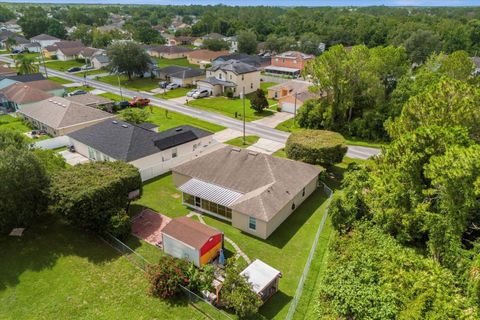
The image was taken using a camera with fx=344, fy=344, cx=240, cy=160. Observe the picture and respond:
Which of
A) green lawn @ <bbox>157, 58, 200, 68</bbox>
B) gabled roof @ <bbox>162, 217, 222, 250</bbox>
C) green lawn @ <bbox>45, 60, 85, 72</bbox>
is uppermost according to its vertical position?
gabled roof @ <bbox>162, 217, 222, 250</bbox>

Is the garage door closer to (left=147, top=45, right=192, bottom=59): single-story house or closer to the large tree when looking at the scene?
the large tree

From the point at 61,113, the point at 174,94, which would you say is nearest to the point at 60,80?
the point at 174,94

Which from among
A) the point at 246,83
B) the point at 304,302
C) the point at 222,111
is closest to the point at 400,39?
the point at 246,83

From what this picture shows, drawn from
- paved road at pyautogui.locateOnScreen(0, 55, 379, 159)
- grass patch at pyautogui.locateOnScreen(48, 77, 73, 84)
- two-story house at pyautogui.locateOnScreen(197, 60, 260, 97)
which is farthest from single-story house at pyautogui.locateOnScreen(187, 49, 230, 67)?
grass patch at pyautogui.locateOnScreen(48, 77, 73, 84)

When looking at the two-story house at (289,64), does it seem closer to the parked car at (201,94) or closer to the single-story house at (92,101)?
the parked car at (201,94)

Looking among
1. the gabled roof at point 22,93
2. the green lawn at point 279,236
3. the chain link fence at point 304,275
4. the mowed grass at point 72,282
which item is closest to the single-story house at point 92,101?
the gabled roof at point 22,93
